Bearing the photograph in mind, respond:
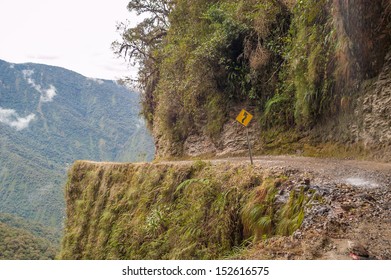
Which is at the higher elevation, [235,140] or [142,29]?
[142,29]

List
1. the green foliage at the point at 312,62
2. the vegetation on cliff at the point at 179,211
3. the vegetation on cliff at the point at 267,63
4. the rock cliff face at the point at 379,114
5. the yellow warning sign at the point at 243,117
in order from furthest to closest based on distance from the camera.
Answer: the green foliage at the point at 312,62
the yellow warning sign at the point at 243,117
the vegetation on cliff at the point at 267,63
the rock cliff face at the point at 379,114
the vegetation on cliff at the point at 179,211

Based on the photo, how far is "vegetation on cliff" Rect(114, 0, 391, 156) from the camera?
8.20 meters

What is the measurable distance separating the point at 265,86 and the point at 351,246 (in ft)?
33.9

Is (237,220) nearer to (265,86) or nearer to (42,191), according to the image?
(265,86)

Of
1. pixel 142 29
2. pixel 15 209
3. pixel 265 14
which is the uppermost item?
pixel 142 29

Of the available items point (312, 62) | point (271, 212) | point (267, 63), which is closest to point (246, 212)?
point (271, 212)

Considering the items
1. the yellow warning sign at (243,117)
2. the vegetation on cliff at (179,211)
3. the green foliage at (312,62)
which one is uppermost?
the green foliage at (312,62)

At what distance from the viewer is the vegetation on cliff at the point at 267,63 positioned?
820 cm

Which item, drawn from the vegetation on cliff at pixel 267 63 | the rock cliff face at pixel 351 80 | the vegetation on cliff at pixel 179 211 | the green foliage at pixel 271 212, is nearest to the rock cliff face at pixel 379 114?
the rock cliff face at pixel 351 80

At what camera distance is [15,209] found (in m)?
117

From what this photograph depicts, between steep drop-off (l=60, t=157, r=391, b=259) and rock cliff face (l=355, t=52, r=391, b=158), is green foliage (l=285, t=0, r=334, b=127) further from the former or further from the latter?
steep drop-off (l=60, t=157, r=391, b=259)

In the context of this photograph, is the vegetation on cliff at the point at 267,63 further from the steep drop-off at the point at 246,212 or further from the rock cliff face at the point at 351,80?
the steep drop-off at the point at 246,212
